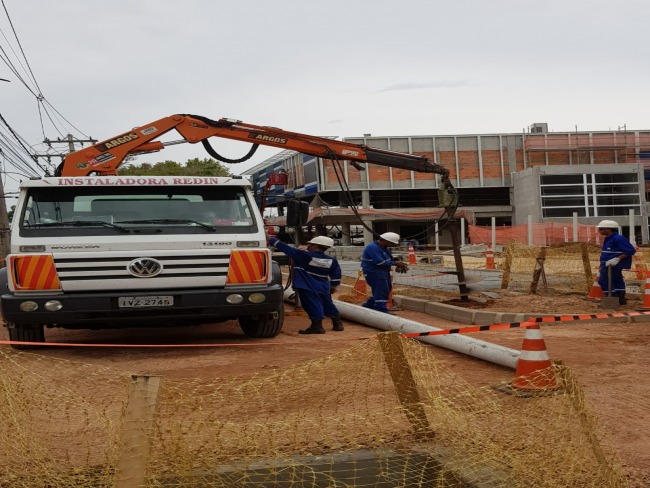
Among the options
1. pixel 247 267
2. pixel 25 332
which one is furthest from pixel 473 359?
pixel 25 332

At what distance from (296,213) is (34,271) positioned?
315 centimetres

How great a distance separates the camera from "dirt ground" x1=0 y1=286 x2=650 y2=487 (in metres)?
5.48

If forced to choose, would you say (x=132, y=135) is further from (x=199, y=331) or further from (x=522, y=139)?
(x=522, y=139)

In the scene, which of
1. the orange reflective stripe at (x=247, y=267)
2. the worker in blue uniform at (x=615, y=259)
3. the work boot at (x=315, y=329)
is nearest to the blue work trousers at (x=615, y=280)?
the worker in blue uniform at (x=615, y=259)

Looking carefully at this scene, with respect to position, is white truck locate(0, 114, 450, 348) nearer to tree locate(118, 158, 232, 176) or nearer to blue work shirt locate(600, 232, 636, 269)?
blue work shirt locate(600, 232, 636, 269)

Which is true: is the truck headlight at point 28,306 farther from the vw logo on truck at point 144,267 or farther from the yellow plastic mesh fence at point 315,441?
the yellow plastic mesh fence at point 315,441

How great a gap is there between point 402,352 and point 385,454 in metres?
0.64

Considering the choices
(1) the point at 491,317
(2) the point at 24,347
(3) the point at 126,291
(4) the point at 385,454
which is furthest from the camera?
(1) the point at 491,317

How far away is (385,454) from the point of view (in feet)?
14.8

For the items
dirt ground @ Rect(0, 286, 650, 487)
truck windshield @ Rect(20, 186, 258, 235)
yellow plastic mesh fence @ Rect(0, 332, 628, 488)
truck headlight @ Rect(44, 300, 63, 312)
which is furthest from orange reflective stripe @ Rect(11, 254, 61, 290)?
yellow plastic mesh fence @ Rect(0, 332, 628, 488)

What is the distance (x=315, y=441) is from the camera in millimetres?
4750

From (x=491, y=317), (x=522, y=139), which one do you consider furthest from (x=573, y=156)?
(x=491, y=317)

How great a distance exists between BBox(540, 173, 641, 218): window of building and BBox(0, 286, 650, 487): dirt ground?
41239 mm

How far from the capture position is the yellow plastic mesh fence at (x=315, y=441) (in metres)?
3.87
